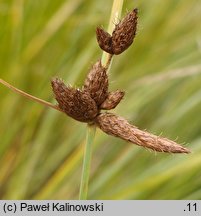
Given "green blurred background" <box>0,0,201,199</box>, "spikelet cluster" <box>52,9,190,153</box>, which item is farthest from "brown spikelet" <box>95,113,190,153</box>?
"green blurred background" <box>0,0,201,199</box>

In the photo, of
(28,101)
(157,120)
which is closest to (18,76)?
(28,101)

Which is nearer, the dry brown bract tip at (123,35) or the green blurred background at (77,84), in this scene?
the dry brown bract tip at (123,35)

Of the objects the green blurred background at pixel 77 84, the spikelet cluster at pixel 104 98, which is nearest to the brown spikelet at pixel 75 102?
the spikelet cluster at pixel 104 98

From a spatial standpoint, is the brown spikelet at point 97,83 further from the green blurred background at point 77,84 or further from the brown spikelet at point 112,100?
the green blurred background at point 77,84

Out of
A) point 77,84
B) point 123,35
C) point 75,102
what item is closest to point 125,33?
point 123,35

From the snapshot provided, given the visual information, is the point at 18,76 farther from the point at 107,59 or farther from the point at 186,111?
the point at 107,59

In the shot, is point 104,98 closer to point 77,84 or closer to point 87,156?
point 87,156

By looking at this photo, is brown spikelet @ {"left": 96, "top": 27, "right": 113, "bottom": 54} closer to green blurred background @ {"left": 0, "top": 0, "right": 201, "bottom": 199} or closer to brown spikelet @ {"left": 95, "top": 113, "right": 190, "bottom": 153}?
brown spikelet @ {"left": 95, "top": 113, "right": 190, "bottom": 153}
